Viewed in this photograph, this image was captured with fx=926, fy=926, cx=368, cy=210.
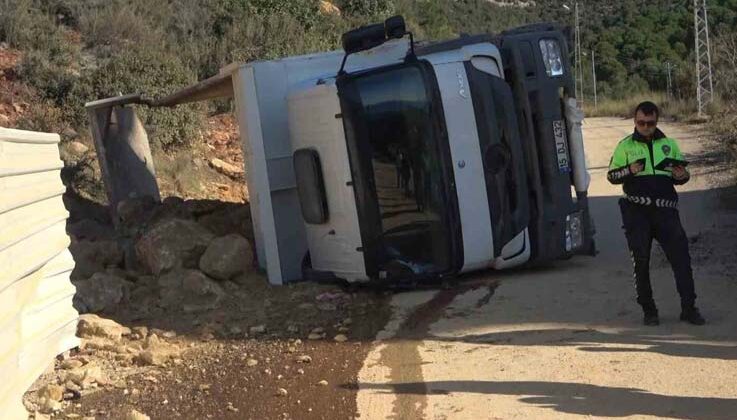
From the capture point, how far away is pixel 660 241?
659 centimetres

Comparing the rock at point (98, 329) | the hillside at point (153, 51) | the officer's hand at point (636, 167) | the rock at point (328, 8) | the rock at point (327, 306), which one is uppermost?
the rock at point (328, 8)

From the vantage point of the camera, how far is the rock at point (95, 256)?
927 centimetres

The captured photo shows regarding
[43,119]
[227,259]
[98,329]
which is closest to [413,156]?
[227,259]

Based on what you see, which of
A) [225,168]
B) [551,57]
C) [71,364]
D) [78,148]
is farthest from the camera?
[225,168]

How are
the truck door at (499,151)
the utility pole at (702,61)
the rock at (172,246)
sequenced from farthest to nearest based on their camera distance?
the utility pole at (702,61) → the rock at (172,246) → the truck door at (499,151)

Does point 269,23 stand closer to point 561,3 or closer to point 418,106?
point 418,106

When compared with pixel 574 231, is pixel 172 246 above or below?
above

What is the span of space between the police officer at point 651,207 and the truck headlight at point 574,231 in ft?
6.78

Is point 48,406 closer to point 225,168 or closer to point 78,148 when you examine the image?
point 78,148

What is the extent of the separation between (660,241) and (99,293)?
470 centimetres

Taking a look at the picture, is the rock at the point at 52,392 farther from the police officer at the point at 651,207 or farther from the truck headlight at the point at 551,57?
the truck headlight at the point at 551,57

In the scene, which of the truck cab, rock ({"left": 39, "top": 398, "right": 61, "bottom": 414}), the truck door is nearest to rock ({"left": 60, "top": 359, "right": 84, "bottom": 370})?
rock ({"left": 39, "top": 398, "right": 61, "bottom": 414})

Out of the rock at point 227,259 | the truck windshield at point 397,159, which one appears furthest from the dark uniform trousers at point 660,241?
the rock at point 227,259

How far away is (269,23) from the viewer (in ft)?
73.3
